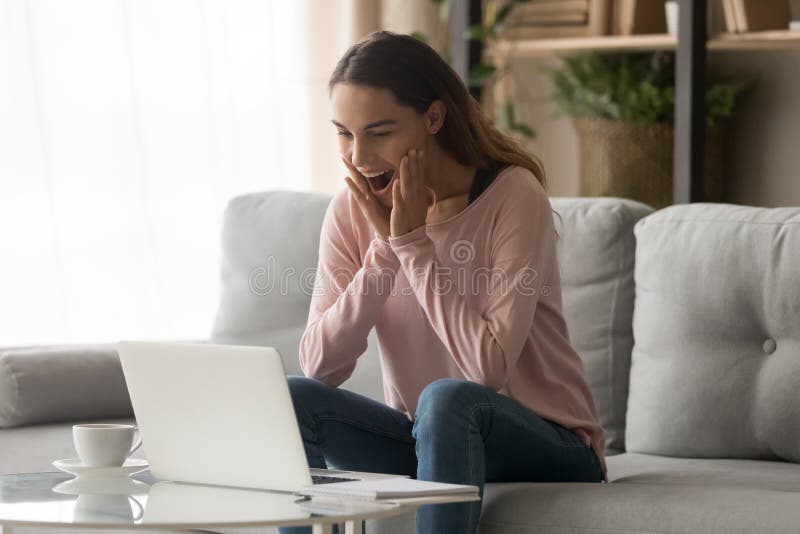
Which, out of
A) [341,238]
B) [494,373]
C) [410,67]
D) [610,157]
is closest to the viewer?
[494,373]

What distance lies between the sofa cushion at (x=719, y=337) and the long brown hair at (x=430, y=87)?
352 mm

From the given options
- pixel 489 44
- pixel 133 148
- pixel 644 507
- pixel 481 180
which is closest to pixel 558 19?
pixel 489 44

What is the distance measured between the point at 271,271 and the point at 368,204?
73 centimetres

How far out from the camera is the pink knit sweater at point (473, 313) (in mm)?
1766

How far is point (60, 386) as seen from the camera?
2.38 metres

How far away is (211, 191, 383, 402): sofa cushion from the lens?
8.36ft

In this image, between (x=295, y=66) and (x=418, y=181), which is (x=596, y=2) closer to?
(x=295, y=66)

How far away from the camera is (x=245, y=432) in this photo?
1.42 meters

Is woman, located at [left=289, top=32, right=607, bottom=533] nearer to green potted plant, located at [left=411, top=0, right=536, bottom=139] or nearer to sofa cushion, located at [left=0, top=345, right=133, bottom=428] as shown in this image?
sofa cushion, located at [left=0, top=345, right=133, bottom=428]

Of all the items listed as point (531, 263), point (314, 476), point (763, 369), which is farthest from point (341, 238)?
point (763, 369)

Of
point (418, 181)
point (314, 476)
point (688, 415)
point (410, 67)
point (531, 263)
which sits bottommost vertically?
point (688, 415)

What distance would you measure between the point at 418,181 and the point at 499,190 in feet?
0.45

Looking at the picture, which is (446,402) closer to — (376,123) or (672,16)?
(376,123)

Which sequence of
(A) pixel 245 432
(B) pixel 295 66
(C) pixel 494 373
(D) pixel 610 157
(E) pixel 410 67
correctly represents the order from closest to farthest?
(A) pixel 245 432
(C) pixel 494 373
(E) pixel 410 67
(D) pixel 610 157
(B) pixel 295 66
